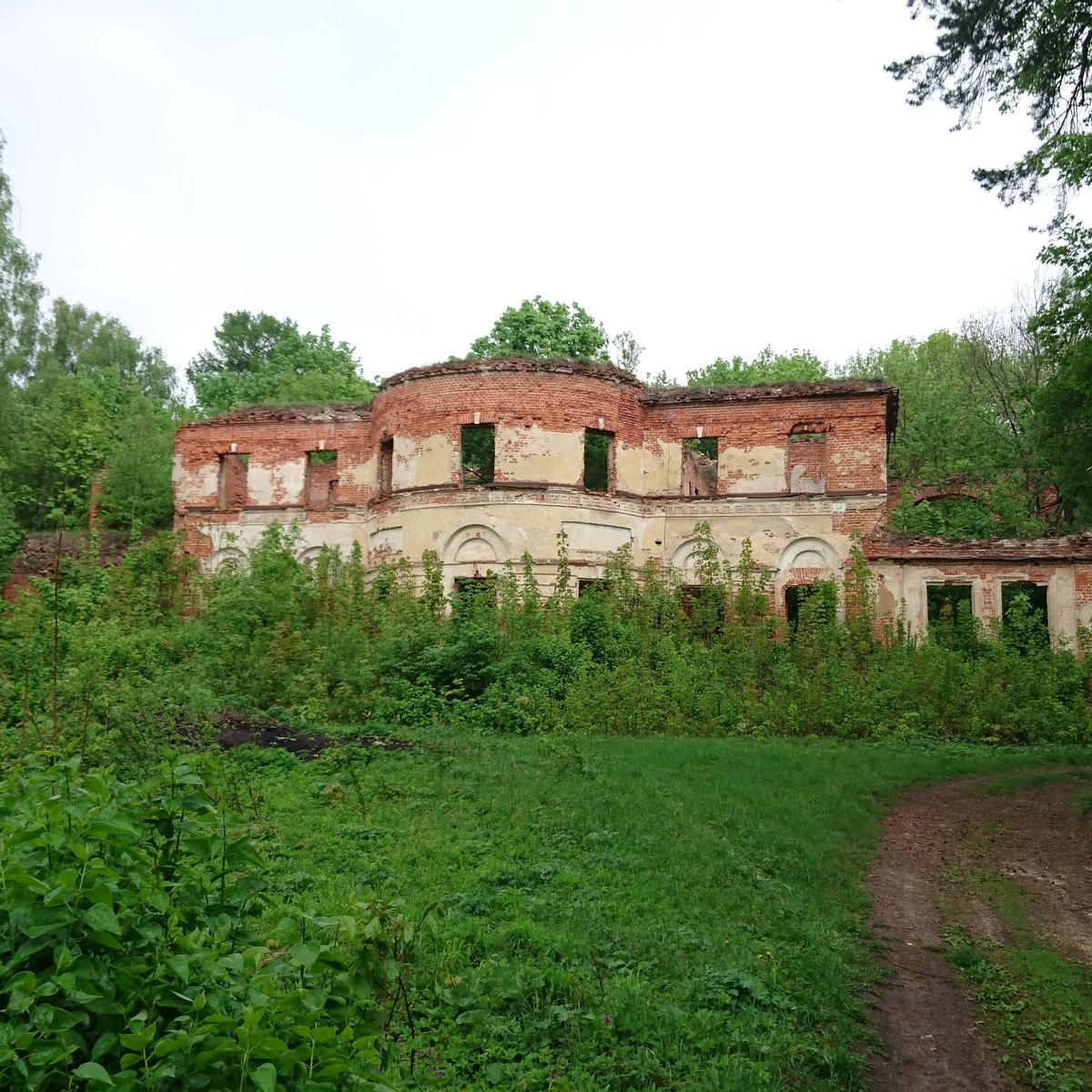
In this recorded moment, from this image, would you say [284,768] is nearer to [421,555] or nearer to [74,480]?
[421,555]

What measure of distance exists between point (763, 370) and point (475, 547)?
25966 mm

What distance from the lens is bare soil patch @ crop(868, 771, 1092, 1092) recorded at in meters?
5.70

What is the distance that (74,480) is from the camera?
3341 cm

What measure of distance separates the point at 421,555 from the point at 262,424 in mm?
6853

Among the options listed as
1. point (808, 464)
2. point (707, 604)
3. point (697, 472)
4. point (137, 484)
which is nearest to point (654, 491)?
point (707, 604)

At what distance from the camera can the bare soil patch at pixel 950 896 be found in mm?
5699

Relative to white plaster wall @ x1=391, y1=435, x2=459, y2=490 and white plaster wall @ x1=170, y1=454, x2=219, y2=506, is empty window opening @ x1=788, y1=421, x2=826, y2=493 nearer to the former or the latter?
white plaster wall @ x1=391, y1=435, x2=459, y2=490

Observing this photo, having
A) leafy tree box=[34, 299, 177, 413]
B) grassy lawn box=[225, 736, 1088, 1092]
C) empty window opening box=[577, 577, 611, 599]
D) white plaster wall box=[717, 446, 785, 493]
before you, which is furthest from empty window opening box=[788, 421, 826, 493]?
leafy tree box=[34, 299, 177, 413]

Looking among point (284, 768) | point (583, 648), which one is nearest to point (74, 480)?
point (583, 648)

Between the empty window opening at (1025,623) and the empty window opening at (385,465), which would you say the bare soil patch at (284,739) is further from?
the empty window opening at (1025,623)

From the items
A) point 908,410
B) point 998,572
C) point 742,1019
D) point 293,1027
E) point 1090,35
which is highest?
point 908,410

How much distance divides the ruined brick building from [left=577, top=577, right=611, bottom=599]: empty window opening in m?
0.22

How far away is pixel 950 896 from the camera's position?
8500 mm

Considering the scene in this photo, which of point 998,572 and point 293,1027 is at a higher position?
point 998,572
